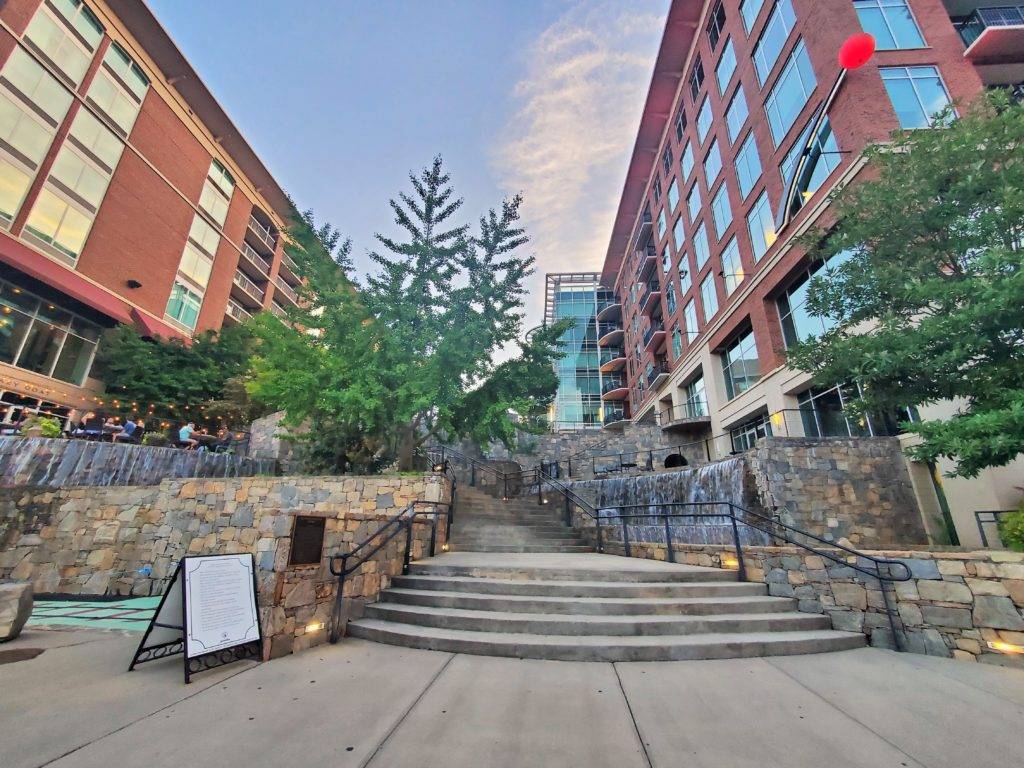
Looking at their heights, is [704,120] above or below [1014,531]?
above

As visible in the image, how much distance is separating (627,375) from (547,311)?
18.9 meters

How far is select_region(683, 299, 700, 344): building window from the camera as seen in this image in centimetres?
2525

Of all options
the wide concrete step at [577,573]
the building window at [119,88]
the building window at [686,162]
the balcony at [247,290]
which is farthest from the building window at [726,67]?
the balcony at [247,290]

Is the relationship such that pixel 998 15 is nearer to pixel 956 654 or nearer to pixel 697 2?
pixel 697 2

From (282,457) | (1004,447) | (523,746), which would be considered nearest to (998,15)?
(1004,447)

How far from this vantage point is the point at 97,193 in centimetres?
2036

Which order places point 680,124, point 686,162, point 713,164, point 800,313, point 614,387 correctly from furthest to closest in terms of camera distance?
1. point 614,387
2. point 680,124
3. point 686,162
4. point 713,164
5. point 800,313

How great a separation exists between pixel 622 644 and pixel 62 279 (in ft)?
→ 84.9

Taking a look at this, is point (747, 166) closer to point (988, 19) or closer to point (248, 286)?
point (988, 19)

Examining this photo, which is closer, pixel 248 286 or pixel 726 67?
pixel 726 67

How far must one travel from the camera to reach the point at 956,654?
4.50 metres

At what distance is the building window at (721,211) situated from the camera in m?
21.7

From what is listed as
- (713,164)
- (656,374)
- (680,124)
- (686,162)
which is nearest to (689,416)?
(656,374)

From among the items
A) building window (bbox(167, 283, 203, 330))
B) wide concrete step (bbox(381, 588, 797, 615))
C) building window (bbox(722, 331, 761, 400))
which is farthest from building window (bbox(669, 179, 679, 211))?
building window (bbox(167, 283, 203, 330))
